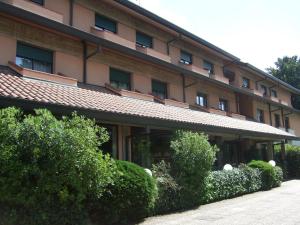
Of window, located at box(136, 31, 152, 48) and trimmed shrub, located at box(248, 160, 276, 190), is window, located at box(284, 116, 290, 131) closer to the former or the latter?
trimmed shrub, located at box(248, 160, 276, 190)

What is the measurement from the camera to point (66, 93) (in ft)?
42.6

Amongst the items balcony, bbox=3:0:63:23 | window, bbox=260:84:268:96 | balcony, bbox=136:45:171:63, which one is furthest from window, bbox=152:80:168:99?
window, bbox=260:84:268:96

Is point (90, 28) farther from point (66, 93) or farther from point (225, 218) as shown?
point (225, 218)

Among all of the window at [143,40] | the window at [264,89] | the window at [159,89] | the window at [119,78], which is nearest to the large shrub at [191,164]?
the window at [119,78]

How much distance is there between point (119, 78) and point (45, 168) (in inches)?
448

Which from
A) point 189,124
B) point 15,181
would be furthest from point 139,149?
point 15,181

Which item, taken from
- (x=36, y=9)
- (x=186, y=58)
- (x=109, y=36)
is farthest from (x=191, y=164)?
(x=186, y=58)

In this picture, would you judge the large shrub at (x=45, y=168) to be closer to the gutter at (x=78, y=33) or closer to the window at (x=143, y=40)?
the gutter at (x=78, y=33)

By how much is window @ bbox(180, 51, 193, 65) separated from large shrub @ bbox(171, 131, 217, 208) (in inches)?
474

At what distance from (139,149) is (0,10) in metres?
6.88

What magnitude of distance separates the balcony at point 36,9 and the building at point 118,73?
1.4 inches

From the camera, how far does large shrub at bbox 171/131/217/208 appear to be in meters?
13.0

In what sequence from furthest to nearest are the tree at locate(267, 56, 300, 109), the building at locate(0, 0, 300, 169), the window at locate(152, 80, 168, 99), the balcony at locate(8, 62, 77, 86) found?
the tree at locate(267, 56, 300, 109) < the window at locate(152, 80, 168, 99) < the balcony at locate(8, 62, 77, 86) < the building at locate(0, 0, 300, 169)

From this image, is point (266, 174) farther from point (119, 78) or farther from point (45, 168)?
point (45, 168)
